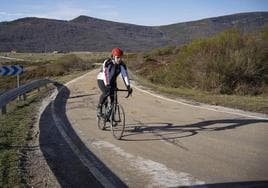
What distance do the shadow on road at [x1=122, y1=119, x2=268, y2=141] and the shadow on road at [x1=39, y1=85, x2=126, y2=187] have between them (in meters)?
1.39

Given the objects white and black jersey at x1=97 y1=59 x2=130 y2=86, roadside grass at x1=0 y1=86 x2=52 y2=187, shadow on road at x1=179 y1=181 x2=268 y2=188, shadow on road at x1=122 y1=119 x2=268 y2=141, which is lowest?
roadside grass at x1=0 y1=86 x2=52 y2=187

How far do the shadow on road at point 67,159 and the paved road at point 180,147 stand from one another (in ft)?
0.24

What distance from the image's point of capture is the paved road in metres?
6.69

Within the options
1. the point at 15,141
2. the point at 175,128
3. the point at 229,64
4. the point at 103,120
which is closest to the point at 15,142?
the point at 15,141

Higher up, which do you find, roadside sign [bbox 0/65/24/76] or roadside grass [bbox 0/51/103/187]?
roadside sign [bbox 0/65/24/76]

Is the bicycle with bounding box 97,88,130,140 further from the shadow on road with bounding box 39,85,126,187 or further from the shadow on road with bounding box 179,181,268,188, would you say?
the shadow on road with bounding box 179,181,268,188

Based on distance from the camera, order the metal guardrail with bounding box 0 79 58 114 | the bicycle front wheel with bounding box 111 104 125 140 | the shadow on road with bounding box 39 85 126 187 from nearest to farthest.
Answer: the shadow on road with bounding box 39 85 126 187 < the bicycle front wheel with bounding box 111 104 125 140 < the metal guardrail with bounding box 0 79 58 114

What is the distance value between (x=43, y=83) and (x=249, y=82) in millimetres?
10925

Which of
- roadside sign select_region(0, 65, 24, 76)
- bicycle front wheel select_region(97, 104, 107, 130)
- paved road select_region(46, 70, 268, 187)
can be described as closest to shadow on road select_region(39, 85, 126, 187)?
paved road select_region(46, 70, 268, 187)

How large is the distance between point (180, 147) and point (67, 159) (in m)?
2.19

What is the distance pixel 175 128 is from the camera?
10.8 meters

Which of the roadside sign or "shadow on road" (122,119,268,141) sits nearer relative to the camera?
"shadow on road" (122,119,268,141)

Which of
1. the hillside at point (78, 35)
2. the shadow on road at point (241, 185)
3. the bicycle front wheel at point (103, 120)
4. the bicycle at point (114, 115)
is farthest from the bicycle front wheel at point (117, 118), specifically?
the hillside at point (78, 35)

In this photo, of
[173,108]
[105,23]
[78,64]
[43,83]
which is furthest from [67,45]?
[173,108]
